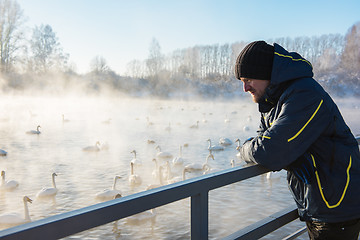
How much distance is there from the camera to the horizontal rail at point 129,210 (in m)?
0.73

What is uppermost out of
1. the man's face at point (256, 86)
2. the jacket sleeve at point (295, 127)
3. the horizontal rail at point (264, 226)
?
the man's face at point (256, 86)

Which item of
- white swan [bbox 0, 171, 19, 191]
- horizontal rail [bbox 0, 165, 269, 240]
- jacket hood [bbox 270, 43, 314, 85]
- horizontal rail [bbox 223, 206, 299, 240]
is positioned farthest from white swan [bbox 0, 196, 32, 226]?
jacket hood [bbox 270, 43, 314, 85]

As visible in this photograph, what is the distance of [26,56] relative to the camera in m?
14.6

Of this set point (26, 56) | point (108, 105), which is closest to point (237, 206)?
point (26, 56)

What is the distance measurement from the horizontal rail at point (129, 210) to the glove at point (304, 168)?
5.7 inches

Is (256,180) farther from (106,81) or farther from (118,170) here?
(106,81)

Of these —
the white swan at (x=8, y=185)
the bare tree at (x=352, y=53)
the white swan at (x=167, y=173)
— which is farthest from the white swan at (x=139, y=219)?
the bare tree at (x=352, y=53)

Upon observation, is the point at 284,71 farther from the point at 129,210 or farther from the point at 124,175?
the point at 124,175

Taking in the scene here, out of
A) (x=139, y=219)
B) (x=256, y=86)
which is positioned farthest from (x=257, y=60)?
(x=139, y=219)

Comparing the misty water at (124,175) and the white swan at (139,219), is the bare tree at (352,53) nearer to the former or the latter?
the misty water at (124,175)

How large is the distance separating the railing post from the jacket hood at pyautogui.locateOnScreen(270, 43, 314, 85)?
0.52 metres

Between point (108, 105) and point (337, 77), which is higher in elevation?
point (337, 77)

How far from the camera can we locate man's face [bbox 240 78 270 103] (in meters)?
1.35

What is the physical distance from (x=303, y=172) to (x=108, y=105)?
31.0 meters
